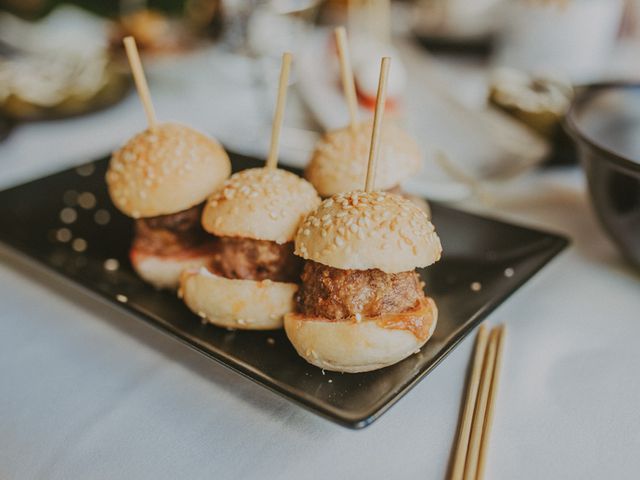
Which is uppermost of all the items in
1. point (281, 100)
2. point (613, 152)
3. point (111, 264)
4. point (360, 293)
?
point (281, 100)

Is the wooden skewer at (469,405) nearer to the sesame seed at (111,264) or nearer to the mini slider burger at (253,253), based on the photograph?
the mini slider burger at (253,253)

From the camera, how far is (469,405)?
1.35m

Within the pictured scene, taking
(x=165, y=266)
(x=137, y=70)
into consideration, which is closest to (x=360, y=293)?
(x=165, y=266)

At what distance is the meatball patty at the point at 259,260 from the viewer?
5.25 ft

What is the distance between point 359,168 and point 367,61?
6.35 ft

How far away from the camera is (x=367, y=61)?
11.7 ft

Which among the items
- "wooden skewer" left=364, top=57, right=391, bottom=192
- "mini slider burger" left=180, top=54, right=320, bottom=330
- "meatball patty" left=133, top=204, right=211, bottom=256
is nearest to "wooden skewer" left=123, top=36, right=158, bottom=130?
"meatball patty" left=133, top=204, right=211, bottom=256

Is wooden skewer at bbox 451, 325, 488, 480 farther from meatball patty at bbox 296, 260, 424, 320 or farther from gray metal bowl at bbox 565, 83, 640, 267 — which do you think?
gray metal bowl at bbox 565, 83, 640, 267

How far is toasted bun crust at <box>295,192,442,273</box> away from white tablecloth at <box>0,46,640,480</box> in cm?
35

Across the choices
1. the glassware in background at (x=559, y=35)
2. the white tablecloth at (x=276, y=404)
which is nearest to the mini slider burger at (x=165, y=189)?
the white tablecloth at (x=276, y=404)

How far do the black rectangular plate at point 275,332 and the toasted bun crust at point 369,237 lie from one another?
0.85 ft

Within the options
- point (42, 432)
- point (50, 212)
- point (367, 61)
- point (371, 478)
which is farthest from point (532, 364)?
point (367, 61)

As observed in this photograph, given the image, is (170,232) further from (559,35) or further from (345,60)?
(559,35)

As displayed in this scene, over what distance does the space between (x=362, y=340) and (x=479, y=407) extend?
32 centimetres
